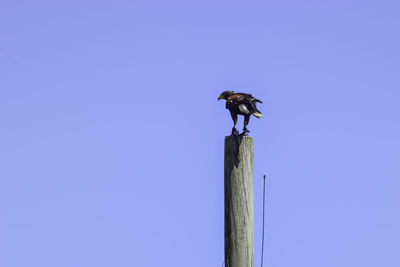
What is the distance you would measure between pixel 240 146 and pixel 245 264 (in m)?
1.01

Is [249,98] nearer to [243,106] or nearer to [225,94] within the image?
[243,106]

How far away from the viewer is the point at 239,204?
173 inches

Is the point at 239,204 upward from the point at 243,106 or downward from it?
downward

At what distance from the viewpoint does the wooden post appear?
14.4ft

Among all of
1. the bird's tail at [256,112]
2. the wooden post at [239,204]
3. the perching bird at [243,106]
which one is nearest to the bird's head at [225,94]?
the perching bird at [243,106]

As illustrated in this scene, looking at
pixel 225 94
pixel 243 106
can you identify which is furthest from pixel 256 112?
pixel 225 94

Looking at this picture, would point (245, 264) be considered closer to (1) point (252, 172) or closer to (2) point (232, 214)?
(2) point (232, 214)

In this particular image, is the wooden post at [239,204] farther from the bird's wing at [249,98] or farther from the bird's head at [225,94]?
the bird's head at [225,94]

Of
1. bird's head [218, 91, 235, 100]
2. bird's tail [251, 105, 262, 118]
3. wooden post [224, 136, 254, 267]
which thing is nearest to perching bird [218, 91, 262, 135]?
bird's tail [251, 105, 262, 118]

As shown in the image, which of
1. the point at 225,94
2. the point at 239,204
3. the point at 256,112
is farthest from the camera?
the point at 225,94

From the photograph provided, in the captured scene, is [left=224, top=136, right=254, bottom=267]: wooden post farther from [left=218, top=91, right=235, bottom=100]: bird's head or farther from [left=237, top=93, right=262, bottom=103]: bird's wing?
[left=218, top=91, right=235, bottom=100]: bird's head

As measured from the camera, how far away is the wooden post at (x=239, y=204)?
4391mm

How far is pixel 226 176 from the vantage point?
177 inches

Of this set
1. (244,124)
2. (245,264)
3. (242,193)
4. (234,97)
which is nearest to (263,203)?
(242,193)
